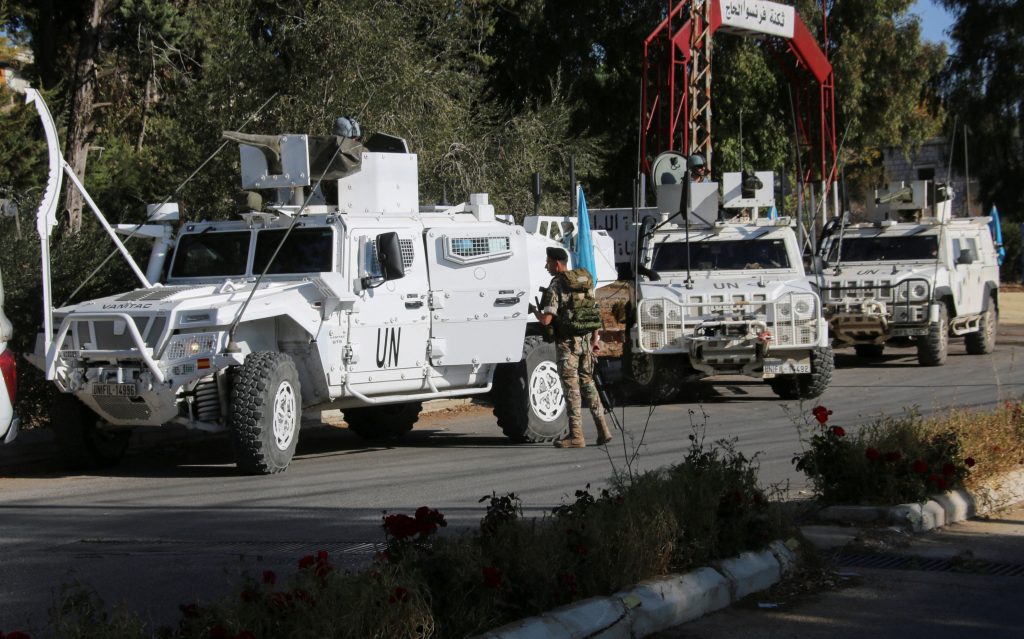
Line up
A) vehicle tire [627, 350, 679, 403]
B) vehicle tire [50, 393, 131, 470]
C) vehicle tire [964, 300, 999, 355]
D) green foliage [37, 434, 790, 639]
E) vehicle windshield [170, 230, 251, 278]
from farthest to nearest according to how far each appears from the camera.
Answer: vehicle tire [964, 300, 999, 355], vehicle tire [627, 350, 679, 403], vehicle windshield [170, 230, 251, 278], vehicle tire [50, 393, 131, 470], green foliage [37, 434, 790, 639]

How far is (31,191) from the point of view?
14.1 m

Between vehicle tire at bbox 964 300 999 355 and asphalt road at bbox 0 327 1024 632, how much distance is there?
521 centimetres

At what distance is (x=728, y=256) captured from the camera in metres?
16.0

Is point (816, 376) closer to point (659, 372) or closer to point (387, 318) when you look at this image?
point (659, 372)

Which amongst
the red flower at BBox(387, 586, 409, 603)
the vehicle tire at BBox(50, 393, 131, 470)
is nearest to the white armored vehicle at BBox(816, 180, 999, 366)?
the vehicle tire at BBox(50, 393, 131, 470)

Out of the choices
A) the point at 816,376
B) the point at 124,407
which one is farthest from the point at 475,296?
the point at 816,376

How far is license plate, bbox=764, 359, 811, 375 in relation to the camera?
14.7 metres

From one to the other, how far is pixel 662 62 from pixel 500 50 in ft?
32.0

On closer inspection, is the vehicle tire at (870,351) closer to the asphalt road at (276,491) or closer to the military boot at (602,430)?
the asphalt road at (276,491)

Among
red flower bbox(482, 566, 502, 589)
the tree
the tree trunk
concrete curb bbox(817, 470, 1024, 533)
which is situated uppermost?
the tree

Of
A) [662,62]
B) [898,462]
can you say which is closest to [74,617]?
[898,462]

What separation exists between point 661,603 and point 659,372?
31.7 feet

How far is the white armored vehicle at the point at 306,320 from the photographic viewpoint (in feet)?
33.1

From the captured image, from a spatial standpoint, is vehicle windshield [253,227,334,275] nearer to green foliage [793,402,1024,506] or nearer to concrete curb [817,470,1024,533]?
green foliage [793,402,1024,506]
